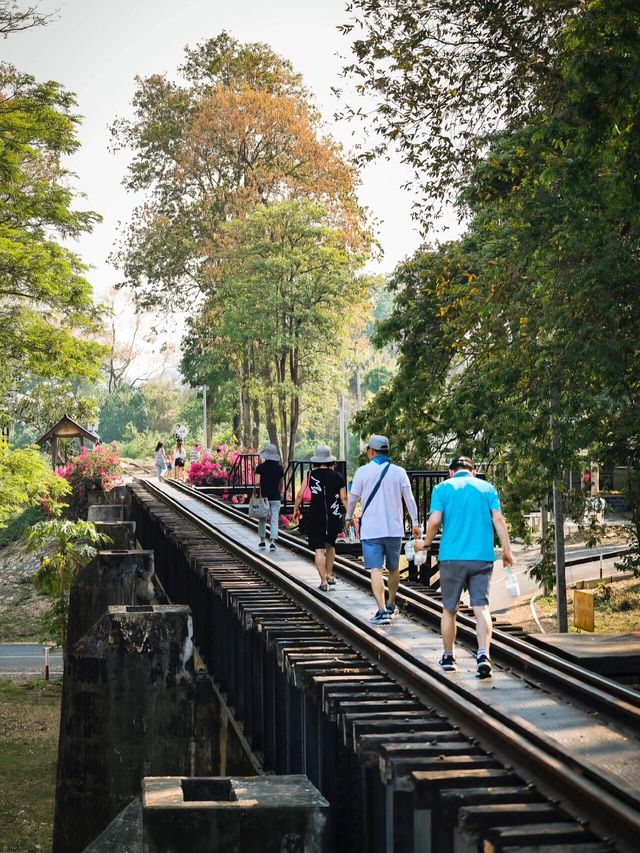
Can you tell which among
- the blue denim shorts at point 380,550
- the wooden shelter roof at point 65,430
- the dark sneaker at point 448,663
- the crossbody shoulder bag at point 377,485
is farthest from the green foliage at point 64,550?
the wooden shelter roof at point 65,430

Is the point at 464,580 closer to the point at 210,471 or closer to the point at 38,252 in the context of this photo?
the point at 38,252

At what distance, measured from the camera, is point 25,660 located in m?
42.0

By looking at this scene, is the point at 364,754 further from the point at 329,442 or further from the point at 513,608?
the point at 329,442

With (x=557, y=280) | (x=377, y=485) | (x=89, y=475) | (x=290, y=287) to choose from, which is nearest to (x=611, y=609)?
(x=557, y=280)

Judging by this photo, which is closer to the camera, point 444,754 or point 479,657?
Answer: point 444,754

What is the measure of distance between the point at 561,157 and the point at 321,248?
35135 mm

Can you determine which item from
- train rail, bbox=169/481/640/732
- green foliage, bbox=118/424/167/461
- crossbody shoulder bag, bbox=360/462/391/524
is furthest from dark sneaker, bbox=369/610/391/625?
green foliage, bbox=118/424/167/461

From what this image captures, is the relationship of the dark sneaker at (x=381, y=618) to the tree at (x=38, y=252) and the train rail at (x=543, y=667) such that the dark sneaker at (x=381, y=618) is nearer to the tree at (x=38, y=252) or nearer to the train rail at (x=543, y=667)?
the train rail at (x=543, y=667)

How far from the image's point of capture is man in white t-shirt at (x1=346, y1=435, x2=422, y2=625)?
12.4 meters

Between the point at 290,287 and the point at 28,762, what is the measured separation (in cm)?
3014

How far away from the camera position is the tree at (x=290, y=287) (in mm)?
54438

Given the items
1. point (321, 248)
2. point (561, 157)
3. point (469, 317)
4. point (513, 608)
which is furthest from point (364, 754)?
point (321, 248)

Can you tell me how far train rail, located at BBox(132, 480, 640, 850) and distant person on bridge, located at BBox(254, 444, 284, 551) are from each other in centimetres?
456

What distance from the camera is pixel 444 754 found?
7.71 metres
